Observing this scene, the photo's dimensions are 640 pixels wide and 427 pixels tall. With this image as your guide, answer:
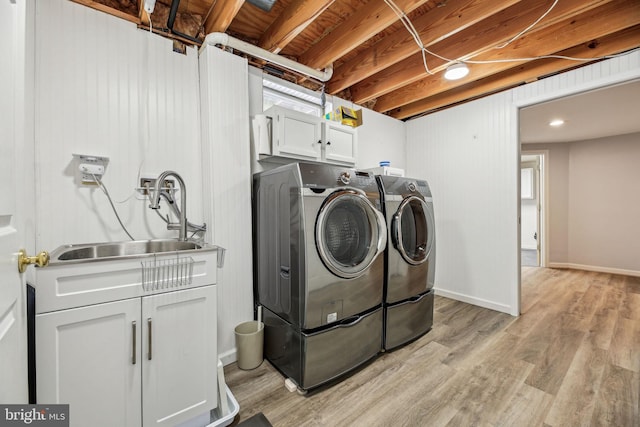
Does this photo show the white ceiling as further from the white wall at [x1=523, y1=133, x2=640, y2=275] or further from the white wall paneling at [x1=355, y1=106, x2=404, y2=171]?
the white wall paneling at [x1=355, y1=106, x2=404, y2=171]

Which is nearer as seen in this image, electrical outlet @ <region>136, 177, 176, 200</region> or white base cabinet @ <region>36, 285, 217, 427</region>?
white base cabinet @ <region>36, 285, 217, 427</region>

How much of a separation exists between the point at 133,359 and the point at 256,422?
28.1 inches

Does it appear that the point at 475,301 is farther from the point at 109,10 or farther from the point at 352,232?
the point at 109,10

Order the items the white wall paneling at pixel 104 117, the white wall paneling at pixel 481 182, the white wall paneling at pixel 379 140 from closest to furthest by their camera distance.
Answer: the white wall paneling at pixel 104 117
the white wall paneling at pixel 481 182
the white wall paneling at pixel 379 140

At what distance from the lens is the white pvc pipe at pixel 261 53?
1904mm

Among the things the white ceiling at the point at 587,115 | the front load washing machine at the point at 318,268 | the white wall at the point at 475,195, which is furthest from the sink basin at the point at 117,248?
the white ceiling at the point at 587,115

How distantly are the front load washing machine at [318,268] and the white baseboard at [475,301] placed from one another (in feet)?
5.60

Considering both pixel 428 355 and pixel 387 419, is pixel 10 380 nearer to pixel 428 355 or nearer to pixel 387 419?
pixel 387 419

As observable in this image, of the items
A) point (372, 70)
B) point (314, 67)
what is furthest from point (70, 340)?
point (372, 70)

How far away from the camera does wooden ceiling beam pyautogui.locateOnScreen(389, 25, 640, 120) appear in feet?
7.04

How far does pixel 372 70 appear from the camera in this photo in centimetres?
252

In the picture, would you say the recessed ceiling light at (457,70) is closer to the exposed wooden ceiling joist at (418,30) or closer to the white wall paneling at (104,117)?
the exposed wooden ceiling joist at (418,30)

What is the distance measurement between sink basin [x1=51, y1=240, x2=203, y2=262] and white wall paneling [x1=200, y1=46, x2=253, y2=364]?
29 cm

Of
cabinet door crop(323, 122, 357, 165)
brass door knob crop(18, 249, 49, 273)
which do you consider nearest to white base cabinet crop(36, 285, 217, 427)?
brass door knob crop(18, 249, 49, 273)
